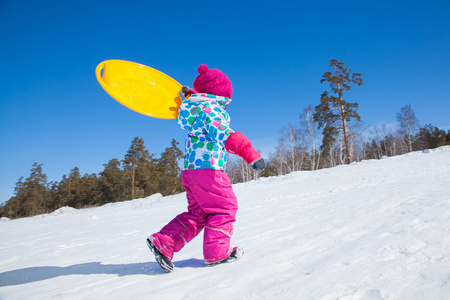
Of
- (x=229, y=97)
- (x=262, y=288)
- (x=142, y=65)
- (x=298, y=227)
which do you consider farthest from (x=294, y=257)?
(x=142, y=65)

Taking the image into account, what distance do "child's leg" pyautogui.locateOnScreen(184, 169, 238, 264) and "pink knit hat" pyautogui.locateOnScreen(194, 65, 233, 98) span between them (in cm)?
72

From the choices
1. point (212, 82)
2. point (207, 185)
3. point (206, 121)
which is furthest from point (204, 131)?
point (212, 82)

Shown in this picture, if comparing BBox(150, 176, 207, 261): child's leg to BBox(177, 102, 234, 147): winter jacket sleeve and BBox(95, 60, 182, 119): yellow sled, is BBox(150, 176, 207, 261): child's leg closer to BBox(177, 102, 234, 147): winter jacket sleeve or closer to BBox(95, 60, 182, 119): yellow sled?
BBox(177, 102, 234, 147): winter jacket sleeve

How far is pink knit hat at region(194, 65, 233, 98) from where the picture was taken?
194 cm

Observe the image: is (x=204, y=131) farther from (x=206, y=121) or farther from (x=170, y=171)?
(x=170, y=171)

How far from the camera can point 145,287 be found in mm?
1175

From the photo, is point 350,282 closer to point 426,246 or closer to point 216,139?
point 426,246

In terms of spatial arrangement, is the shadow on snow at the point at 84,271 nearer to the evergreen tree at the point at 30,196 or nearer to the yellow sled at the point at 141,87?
the yellow sled at the point at 141,87

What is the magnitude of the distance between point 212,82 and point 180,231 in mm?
1185

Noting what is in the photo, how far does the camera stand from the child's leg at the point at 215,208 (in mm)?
1456

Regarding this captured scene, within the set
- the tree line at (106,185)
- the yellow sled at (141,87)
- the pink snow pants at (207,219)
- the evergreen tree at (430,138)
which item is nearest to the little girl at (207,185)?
the pink snow pants at (207,219)

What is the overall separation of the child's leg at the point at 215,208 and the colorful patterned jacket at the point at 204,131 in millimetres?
80

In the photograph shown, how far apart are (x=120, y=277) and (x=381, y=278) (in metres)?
1.38

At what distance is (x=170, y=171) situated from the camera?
29453mm
